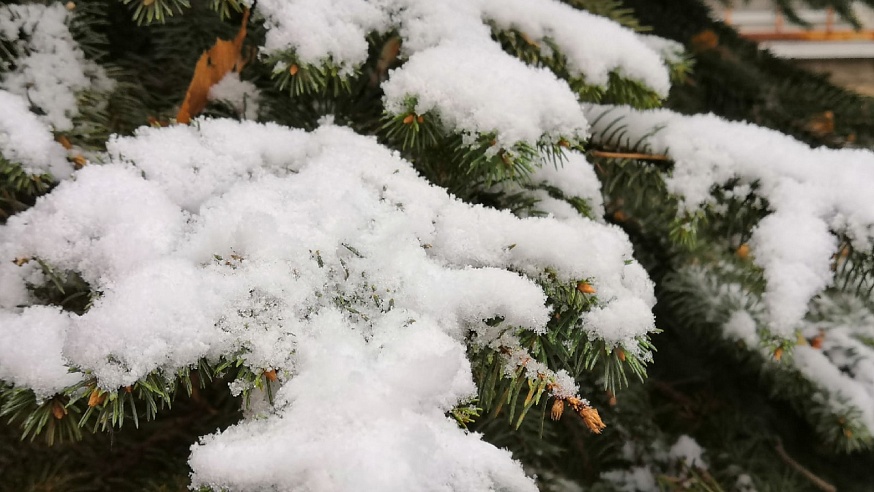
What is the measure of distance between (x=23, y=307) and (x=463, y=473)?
1.16 ft

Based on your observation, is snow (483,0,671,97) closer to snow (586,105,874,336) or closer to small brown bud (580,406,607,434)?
snow (586,105,874,336)

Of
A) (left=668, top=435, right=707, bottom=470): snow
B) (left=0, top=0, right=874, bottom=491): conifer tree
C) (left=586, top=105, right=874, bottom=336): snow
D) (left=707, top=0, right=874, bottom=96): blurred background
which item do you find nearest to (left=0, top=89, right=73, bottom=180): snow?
(left=0, top=0, right=874, bottom=491): conifer tree

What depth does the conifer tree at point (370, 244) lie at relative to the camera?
12.2 inches

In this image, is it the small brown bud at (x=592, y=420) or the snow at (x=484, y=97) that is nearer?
the small brown bud at (x=592, y=420)

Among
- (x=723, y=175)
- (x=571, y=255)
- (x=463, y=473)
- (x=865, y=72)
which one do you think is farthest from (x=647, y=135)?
(x=865, y=72)

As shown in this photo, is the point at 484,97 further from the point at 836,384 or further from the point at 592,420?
the point at 836,384

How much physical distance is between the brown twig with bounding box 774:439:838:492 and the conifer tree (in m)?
0.07

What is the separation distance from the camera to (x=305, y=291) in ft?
1.12

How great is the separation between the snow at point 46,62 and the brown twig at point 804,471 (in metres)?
1.04

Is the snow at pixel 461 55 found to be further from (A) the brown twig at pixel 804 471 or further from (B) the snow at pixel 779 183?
(A) the brown twig at pixel 804 471

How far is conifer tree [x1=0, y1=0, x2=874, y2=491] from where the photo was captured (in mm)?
310

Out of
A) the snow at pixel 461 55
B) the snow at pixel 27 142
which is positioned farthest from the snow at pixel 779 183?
the snow at pixel 27 142

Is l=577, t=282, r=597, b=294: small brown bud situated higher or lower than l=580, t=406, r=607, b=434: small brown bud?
higher

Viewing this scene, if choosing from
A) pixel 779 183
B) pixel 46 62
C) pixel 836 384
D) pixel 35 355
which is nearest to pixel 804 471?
pixel 836 384
